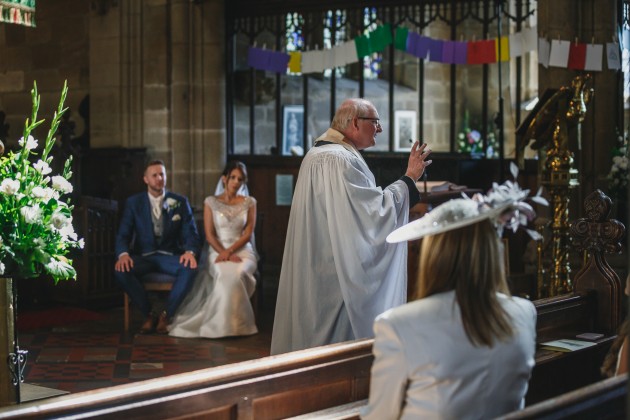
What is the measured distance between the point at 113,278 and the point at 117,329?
1181 millimetres

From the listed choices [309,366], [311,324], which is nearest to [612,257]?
[311,324]

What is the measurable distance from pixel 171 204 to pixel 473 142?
5710mm

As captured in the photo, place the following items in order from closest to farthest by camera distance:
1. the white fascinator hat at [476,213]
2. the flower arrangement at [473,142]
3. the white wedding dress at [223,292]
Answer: the white fascinator hat at [476,213]
the white wedding dress at [223,292]
the flower arrangement at [473,142]

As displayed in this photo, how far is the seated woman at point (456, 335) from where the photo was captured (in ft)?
8.64

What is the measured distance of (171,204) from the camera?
311 inches

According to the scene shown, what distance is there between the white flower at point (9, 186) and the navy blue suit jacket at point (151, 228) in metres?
3.59

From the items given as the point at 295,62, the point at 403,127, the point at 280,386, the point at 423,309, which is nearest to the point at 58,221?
the point at 280,386

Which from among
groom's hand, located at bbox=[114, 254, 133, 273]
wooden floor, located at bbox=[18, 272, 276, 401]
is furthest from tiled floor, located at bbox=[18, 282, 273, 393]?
groom's hand, located at bbox=[114, 254, 133, 273]

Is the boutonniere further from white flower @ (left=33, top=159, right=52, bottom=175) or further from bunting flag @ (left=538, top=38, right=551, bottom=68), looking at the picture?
white flower @ (left=33, top=159, right=52, bottom=175)

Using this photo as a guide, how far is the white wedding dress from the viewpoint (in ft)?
24.7

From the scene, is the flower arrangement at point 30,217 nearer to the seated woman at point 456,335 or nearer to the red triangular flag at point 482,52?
the seated woman at point 456,335

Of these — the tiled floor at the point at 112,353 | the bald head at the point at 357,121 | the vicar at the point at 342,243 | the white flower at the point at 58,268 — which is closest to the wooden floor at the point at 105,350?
the tiled floor at the point at 112,353

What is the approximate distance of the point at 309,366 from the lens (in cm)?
332

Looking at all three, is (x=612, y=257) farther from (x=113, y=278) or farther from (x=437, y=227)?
(x=437, y=227)
